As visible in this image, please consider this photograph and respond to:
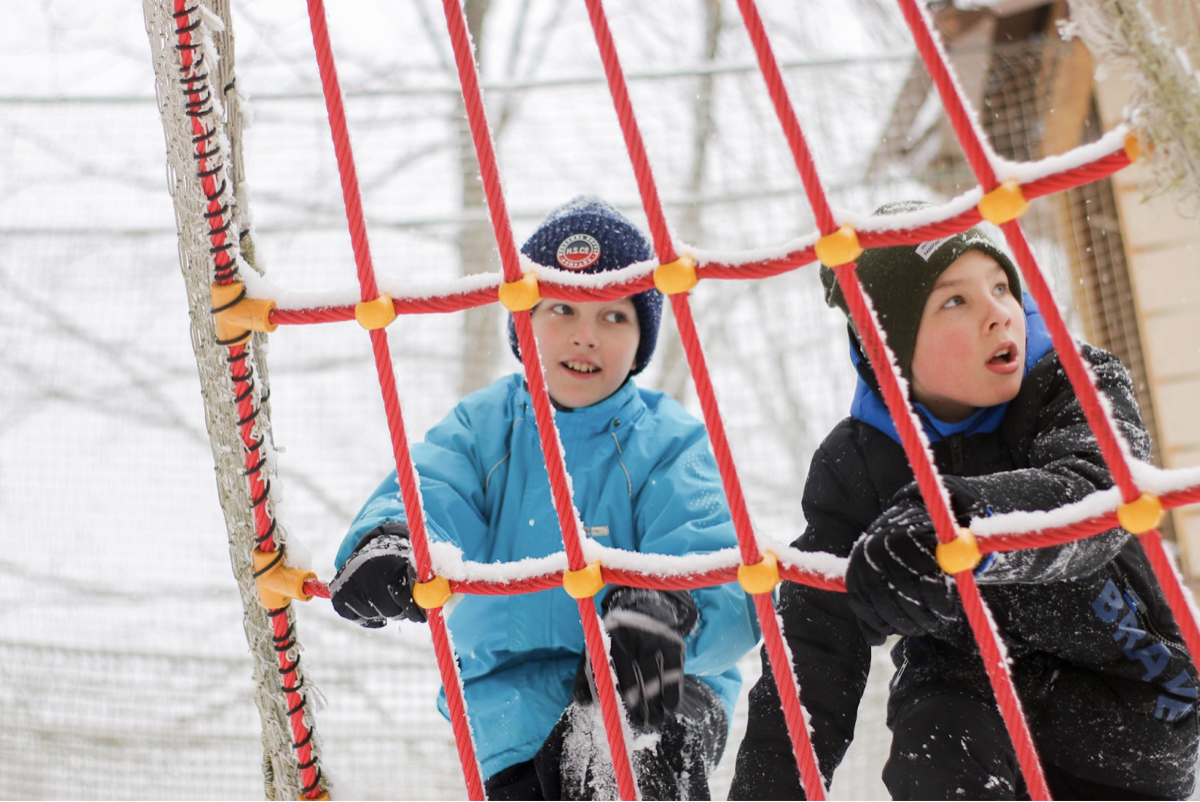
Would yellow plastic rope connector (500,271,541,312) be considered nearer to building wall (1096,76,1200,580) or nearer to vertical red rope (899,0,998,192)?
vertical red rope (899,0,998,192)

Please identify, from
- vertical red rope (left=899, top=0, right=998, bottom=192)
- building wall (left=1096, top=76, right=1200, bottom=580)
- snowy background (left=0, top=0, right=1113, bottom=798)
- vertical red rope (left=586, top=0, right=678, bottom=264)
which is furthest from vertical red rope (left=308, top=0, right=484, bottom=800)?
building wall (left=1096, top=76, right=1200, bottom=580)

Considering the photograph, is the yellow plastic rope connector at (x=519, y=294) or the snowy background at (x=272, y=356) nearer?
the yellow plastic rope connector at (x=519, y=294)

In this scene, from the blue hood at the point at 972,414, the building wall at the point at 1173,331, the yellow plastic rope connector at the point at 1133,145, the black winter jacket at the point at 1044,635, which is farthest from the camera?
the building wall at the point at 1173,331

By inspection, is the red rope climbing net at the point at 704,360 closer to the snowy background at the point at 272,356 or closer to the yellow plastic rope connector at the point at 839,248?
the yellow plastic rope connector at the point at 839,248

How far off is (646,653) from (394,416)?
1.04 ft

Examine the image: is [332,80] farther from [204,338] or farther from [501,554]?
[501,554]

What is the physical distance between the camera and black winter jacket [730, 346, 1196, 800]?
34.3 inches

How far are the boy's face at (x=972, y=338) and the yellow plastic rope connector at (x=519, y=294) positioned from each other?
41cm

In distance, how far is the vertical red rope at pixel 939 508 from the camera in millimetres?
716

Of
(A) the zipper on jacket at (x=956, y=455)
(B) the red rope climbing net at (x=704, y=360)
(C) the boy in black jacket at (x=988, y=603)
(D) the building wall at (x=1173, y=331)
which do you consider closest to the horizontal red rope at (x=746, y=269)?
(B) the red rope climbing net at (x=704, y=360)

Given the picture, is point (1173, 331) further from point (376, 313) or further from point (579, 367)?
point (376, 313)

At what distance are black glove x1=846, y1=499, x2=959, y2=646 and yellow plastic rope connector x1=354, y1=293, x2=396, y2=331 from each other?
440 millimetres

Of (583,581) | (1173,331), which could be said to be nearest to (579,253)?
(583,581)

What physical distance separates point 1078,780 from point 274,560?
0.81 m
